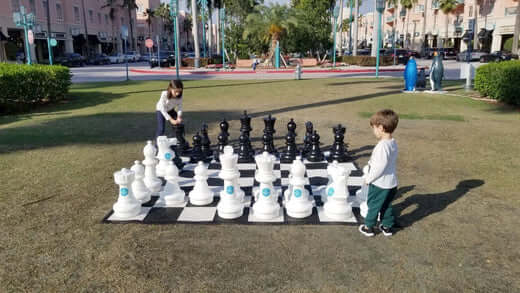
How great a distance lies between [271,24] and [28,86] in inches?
901

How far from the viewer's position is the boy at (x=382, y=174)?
298cm

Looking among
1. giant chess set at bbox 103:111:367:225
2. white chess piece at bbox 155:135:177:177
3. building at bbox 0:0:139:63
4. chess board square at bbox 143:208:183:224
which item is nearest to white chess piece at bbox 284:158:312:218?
giant chess set at bbox 103:111:367:225

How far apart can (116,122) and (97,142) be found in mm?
1882

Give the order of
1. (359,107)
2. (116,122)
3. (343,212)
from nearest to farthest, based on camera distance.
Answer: (343,212) < (116,122) < (359,107)

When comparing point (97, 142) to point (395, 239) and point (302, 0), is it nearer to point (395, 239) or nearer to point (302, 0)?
point (395, 239)

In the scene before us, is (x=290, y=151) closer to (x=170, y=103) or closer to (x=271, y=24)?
(x=170, y=103)

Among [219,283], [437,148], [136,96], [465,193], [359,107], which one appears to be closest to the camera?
[219,283]

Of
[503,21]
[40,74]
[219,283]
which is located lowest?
[219,283]

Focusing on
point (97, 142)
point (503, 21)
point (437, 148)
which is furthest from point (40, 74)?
point (503, 21)

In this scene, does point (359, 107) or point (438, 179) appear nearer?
point (438, 179)

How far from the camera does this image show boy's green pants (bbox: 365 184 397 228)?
123 inches

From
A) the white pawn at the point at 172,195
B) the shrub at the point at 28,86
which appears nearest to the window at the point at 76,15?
the shrub at the point at 28,86

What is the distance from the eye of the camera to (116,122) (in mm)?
8250

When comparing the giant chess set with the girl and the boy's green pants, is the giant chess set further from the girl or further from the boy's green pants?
the girl
